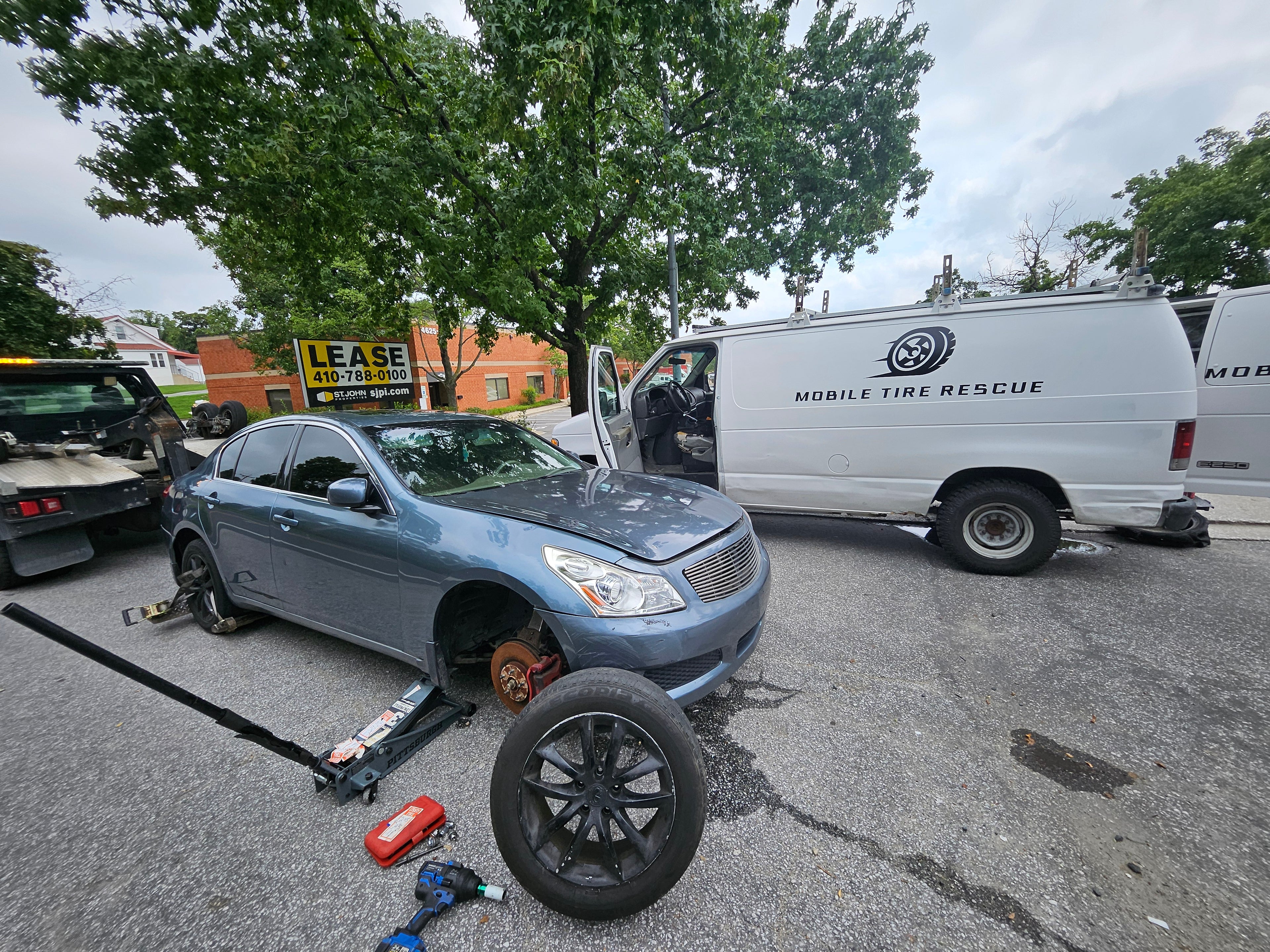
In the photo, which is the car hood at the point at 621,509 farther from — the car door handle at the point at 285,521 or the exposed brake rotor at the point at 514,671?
the car door handle at the point at 285,521

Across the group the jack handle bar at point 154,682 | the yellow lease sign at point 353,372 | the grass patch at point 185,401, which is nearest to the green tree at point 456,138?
the yellow lease sign at point 353,372

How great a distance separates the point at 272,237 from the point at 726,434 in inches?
271

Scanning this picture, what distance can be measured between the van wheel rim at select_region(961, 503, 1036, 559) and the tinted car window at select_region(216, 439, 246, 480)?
590 cm

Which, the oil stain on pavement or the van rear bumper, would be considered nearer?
the oil stain on pavement

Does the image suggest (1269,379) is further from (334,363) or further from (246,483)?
(334,363)

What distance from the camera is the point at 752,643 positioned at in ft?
8.02

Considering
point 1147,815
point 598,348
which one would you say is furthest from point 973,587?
point 598,348

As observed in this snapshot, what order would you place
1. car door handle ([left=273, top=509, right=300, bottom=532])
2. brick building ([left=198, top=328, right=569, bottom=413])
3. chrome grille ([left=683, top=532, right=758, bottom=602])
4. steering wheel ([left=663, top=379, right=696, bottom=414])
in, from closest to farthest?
chrome grille ([left=683, top=532, right=758, bottom=602])
car door handle ([left=273, top=509, right=300, bottom=532])
steering wheel ([left=663, top=379, right=696, bottom=414])
brick building ([left=198, top=328, right=569, bottom=413])

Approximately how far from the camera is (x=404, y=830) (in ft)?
5.97

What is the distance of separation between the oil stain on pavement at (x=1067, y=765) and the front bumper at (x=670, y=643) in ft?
4.59

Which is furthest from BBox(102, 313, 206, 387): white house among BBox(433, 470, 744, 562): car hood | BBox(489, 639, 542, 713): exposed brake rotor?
BBox(489, 639, 542, 713): exposed brake rotor

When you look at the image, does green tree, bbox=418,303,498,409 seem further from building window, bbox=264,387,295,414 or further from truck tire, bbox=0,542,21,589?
building window, bbox=264,387,295,414

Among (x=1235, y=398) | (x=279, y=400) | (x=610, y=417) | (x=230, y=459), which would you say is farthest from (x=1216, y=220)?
(x=279, y=400)

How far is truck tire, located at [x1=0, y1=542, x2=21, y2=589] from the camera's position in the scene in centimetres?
456
